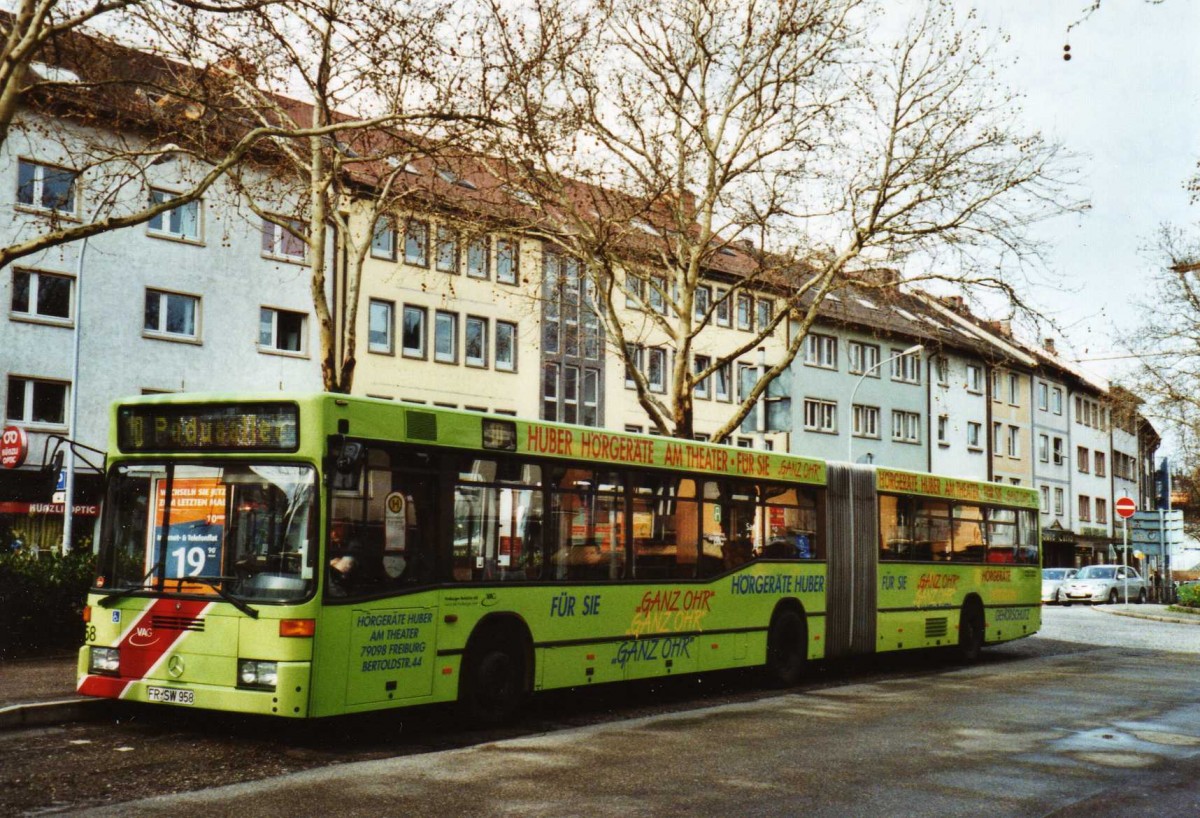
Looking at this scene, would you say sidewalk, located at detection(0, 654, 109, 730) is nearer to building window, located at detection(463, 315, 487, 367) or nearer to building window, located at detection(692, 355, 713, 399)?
building window, located at detection(463, 315, 487, 367)

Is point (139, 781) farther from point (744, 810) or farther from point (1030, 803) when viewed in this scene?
point (1030, 803)

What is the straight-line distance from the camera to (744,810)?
793cm

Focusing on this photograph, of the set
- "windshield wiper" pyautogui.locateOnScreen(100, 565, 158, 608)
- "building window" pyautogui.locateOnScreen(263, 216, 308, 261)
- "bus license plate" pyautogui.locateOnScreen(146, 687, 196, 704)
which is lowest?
"bus license plate" pyautogui.locateOnScreen(146, 687, 196, 704)

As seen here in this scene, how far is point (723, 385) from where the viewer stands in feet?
182

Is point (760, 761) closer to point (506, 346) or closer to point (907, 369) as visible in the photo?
point (506, 346)

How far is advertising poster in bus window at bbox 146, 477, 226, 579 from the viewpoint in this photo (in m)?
10.1

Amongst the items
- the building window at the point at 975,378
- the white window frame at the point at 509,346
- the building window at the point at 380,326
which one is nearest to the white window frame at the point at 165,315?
the building window at the point at 380,326

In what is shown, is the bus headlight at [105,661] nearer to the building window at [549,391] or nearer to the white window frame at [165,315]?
the white window frame at [165,315]

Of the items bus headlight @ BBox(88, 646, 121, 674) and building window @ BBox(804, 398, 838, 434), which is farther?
building window @ BBox(804, 398, 838, 434)

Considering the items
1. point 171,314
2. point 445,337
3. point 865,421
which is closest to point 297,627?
point 171,314

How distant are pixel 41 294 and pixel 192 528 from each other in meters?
26.7

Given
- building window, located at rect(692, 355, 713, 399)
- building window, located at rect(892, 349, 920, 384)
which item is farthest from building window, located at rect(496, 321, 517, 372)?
building window, located at rect(892, 349, 920, 384)

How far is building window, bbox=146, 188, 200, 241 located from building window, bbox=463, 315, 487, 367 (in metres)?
9.98

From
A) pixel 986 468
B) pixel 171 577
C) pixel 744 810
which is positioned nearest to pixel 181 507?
pixel 171 577
